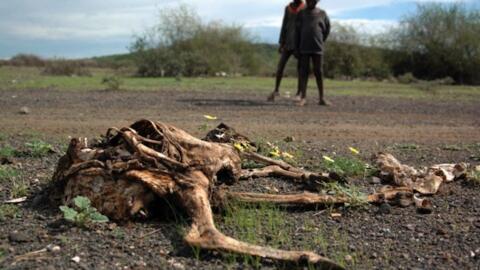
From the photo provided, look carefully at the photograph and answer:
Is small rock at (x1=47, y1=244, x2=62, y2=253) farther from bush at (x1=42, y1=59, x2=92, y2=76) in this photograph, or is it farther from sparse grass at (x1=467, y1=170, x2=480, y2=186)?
bush at (x1=42, y1=59, x2=92, y2=76)

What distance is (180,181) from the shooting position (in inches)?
154

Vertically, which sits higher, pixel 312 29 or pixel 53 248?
pixel 312 29

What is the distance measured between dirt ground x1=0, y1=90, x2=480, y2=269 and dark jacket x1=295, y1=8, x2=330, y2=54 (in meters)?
1.16

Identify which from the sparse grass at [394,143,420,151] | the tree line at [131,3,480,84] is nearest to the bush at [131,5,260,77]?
the tree line at [131,3,480,84]

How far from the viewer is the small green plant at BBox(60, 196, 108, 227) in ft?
12.1

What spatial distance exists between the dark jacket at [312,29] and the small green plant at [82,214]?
8.92m

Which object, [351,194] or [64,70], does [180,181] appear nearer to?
[351,194]

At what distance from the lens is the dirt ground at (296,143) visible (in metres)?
3.40

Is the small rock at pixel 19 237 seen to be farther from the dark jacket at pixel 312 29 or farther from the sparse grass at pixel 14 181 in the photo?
the dark jacket at pixel 312 29

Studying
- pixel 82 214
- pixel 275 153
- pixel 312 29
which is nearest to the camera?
pixel 82 214

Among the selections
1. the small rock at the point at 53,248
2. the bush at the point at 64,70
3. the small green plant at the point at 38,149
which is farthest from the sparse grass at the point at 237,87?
the small rock at the point at 53,248

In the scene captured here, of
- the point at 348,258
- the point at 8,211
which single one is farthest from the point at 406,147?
the point at 8,211

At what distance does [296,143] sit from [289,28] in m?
6.06

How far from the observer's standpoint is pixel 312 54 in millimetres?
12203
